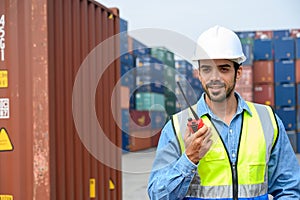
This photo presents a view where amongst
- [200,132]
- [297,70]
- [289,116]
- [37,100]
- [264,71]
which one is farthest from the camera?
[297,70]

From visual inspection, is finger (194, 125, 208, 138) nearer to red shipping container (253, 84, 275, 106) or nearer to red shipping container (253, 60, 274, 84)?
red shipping container (253, 84, 275, 106)

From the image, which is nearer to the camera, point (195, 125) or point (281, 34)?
point (195, 125)

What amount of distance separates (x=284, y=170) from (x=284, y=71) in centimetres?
1953

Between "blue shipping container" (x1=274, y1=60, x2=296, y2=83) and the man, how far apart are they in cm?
1943

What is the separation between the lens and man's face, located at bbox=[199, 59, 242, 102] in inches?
86.9

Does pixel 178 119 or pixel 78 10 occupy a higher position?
pixel 78 10

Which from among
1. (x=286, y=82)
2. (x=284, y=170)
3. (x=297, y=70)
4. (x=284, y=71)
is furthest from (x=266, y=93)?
(x=284, y=170)

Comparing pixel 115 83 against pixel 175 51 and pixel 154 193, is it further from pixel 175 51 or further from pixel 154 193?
pixel 175 51

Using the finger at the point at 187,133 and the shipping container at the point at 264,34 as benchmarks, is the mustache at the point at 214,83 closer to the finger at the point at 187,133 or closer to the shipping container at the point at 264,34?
the finger at the point at 187,133

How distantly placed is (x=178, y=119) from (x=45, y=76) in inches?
60.4

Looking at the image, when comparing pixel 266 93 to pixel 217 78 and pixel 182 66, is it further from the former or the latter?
pixel 217 78

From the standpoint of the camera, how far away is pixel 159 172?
2.21 meters

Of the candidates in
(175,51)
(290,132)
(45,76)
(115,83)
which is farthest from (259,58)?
(175,51)

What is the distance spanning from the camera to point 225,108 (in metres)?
2.36
